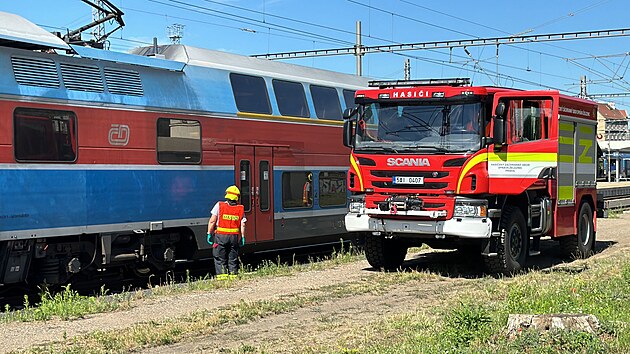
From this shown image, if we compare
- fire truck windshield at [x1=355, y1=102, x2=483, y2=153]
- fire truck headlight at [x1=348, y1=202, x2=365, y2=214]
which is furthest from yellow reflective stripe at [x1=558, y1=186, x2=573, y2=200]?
fire truck headlight at [x1=348, y1=202, x2=365, y2=214]

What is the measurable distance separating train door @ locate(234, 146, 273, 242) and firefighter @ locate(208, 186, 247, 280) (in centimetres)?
110

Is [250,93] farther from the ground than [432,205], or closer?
farther from the ground

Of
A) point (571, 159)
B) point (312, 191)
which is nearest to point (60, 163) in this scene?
point (312, 191)

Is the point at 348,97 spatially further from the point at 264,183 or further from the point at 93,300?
the point at 93,300

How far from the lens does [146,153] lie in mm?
12938

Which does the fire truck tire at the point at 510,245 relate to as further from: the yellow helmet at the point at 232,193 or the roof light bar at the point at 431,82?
the yellow helmet at the point at 232,193

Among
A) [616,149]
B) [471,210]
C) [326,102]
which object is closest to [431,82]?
[471,210]

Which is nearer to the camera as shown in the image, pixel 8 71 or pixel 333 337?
pixel 333 337

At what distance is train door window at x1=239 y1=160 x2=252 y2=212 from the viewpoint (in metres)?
15.0

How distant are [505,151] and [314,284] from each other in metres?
3.72

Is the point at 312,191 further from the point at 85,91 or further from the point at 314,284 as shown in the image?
the point at 85,91

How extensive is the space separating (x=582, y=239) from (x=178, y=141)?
8246 millimetres

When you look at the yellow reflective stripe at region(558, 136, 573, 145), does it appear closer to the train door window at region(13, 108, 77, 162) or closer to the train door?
the train door

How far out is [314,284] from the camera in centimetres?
1259
